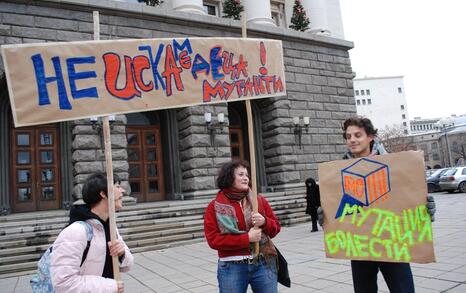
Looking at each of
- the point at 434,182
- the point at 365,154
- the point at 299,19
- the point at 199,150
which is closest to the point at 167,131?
the point at 199,150

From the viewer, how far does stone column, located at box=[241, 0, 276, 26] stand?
17281 mm

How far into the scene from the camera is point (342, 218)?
11.2 feet

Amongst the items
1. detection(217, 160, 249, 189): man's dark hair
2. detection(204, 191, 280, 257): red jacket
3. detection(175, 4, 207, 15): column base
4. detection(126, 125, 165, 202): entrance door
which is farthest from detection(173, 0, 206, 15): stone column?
detection(204, 191, 280, 257): red jacket

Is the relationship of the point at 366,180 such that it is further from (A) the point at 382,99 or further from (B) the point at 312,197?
(A) the point at 382,99

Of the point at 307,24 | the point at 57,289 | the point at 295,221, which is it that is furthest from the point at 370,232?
the point at 307,24

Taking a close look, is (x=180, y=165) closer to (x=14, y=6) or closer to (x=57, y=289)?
(x=14, y=6)

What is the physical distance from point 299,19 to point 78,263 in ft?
58.3

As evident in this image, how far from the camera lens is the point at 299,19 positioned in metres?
18.4

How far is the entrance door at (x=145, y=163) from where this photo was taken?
15.1 metres

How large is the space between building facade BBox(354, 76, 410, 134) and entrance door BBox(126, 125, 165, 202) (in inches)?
3802

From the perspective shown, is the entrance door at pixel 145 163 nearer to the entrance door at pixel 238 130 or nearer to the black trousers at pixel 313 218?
the entrance door at pixel 238 130

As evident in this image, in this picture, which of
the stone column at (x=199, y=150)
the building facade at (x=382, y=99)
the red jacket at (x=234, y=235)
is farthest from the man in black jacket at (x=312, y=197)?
the building facade at (x=382, y=99)

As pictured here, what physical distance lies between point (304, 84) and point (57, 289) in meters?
16.3

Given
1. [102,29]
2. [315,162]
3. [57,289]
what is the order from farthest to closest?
[315,162]
[102,29]
[57,289]
